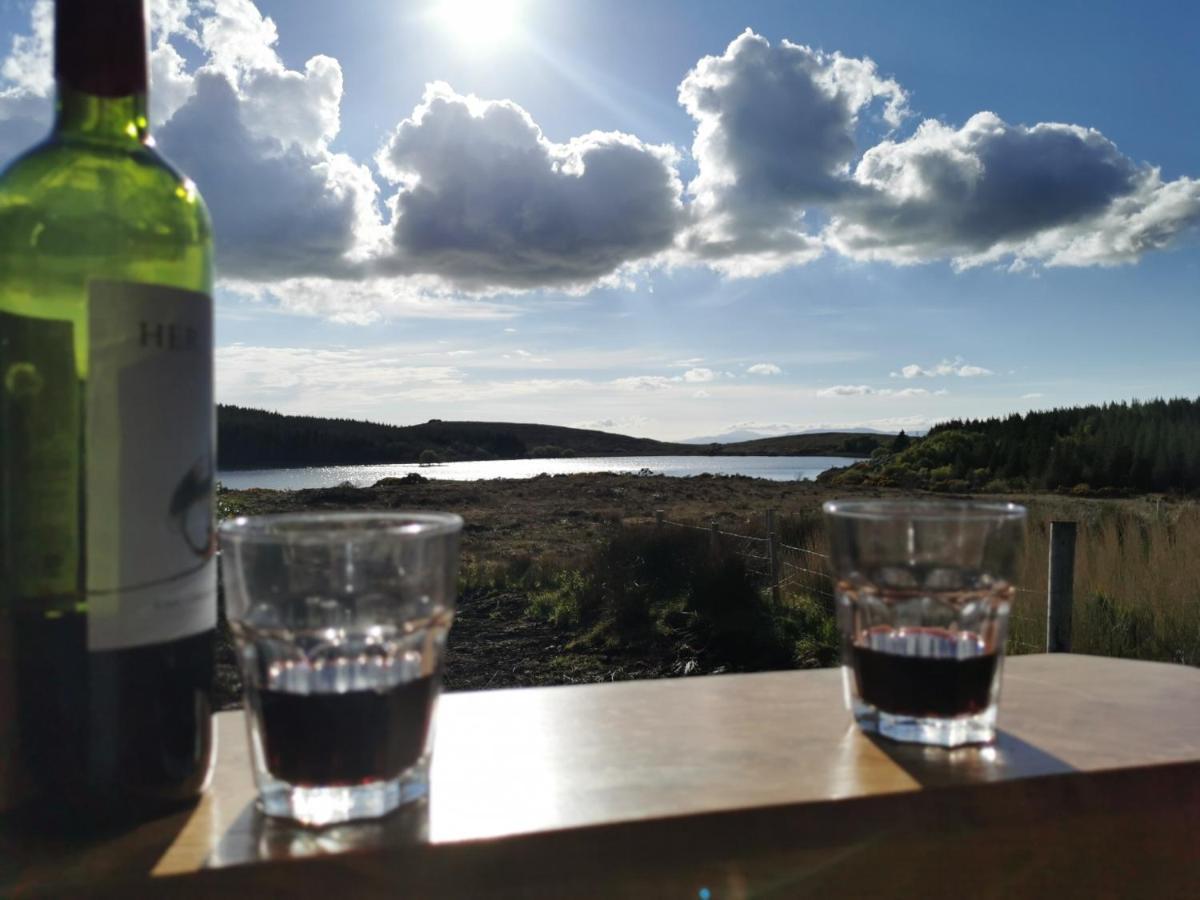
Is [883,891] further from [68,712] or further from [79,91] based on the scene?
[79,91]

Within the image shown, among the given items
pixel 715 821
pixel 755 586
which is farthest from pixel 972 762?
pixel 755 586

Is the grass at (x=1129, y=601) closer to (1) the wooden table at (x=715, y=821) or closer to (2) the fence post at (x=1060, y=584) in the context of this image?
(2) the fence post at (x=1060, y=584)

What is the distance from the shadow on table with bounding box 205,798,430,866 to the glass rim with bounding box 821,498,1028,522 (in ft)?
1.35

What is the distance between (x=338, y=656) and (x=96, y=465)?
200mm

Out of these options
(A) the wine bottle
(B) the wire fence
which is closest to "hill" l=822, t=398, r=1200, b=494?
(B) the wire fence

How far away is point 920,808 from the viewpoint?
0.65 meters

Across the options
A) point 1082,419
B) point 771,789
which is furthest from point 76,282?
point 1082,419

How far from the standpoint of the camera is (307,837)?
58 centimetres

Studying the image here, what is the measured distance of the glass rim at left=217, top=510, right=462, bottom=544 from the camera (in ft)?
1.94

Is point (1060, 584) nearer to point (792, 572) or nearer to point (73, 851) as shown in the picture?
point (792, 572)

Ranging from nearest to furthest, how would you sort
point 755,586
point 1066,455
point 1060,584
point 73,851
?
1. point 73,851
2. point 1060,584
3. point 755,586
4. point 1066,455

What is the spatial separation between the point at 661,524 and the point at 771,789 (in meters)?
8.67

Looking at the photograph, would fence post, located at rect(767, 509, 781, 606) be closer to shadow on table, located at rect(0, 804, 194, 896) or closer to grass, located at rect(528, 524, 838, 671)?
grass, located at rect(528, 524, 838, 671)

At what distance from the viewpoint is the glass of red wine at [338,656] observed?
598 mm
